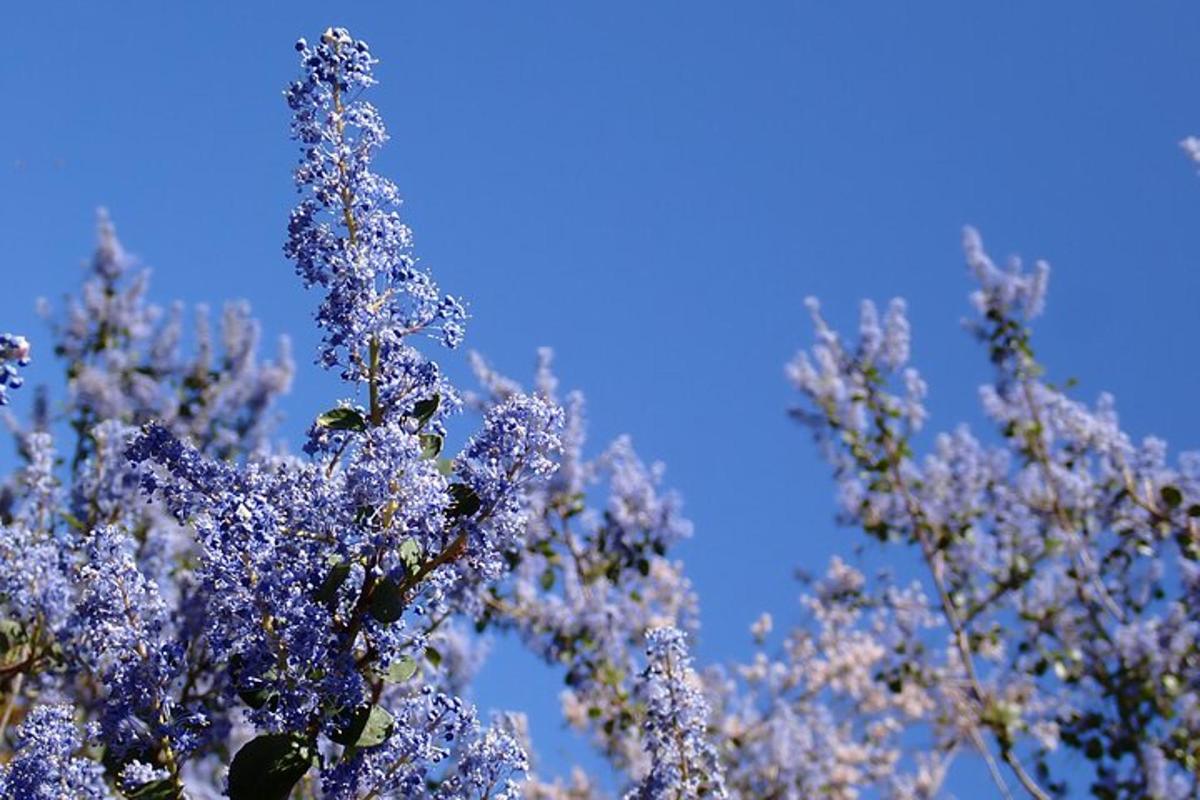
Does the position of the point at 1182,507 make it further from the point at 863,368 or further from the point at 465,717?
the point at 465,717

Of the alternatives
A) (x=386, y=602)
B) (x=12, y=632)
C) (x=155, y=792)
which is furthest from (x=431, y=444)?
(x=12, y=632)

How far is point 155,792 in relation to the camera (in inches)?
92.4

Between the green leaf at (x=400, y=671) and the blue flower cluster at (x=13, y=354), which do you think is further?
the green leaf at (x=400, y=671)

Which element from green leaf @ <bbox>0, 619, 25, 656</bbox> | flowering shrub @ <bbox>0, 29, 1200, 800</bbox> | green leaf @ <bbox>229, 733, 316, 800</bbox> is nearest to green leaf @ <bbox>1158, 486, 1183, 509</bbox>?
flowering shrub @ <bbox>0, 29, 1200, 800</bbox>

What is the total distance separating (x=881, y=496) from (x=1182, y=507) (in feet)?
6.34

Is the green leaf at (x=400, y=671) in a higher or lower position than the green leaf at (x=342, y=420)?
lower

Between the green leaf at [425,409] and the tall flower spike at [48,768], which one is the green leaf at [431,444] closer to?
the green leaf at [425,409]

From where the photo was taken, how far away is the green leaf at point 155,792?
234cm

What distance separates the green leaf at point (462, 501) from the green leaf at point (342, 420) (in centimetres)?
20

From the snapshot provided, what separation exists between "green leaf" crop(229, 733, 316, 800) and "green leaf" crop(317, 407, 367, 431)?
0.55 meters

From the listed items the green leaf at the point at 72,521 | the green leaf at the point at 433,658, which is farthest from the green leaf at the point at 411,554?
the green leaf at the point at 72,521

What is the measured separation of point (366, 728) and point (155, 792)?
36cm

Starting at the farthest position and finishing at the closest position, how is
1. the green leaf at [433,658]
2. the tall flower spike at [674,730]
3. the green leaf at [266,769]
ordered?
1. the green leaf at [433,658]
2. the tall flower spike at [674,730]
3. the green leaf at [266,769]

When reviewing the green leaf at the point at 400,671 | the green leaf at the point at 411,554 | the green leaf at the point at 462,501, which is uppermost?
the green leaf at the point at 462,501
